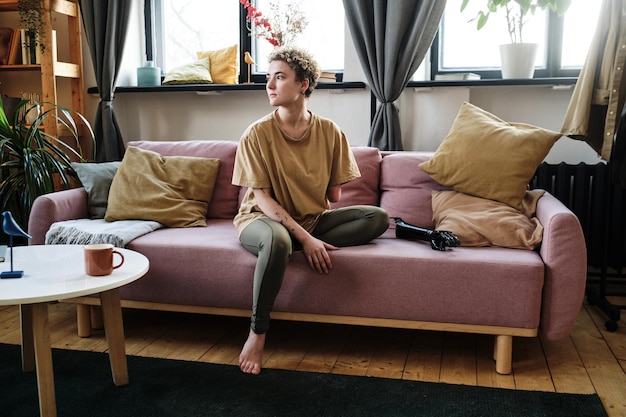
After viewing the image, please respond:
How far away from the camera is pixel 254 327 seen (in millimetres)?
2262

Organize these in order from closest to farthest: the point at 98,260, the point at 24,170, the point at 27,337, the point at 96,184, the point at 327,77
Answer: the point at 98,260
the point at 27,337
the point at 96,184
the point at 24,170
the point at 327,77

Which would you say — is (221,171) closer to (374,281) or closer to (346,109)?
(346,109)

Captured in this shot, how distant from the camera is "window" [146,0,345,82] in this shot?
3.79m

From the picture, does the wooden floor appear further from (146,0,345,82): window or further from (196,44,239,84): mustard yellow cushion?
(146,0,345,82): window

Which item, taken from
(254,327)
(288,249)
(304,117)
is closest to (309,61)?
(304,117)

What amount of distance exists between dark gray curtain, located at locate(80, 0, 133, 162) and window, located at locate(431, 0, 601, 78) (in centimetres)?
184

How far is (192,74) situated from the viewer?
3.79m

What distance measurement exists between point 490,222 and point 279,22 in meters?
1.87

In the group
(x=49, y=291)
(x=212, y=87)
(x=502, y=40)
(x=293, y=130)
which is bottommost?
(x=49, y=291)

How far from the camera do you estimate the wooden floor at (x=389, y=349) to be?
87.4 inches

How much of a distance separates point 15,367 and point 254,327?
863 millimetres

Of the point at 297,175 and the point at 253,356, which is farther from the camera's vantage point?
the point at 297,175

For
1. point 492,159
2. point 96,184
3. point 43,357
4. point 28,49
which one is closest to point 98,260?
point 43,357

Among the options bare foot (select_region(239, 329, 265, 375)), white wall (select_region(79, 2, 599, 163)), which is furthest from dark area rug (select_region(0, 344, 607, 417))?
white wall (select_region(79, 2, 599, 163))
